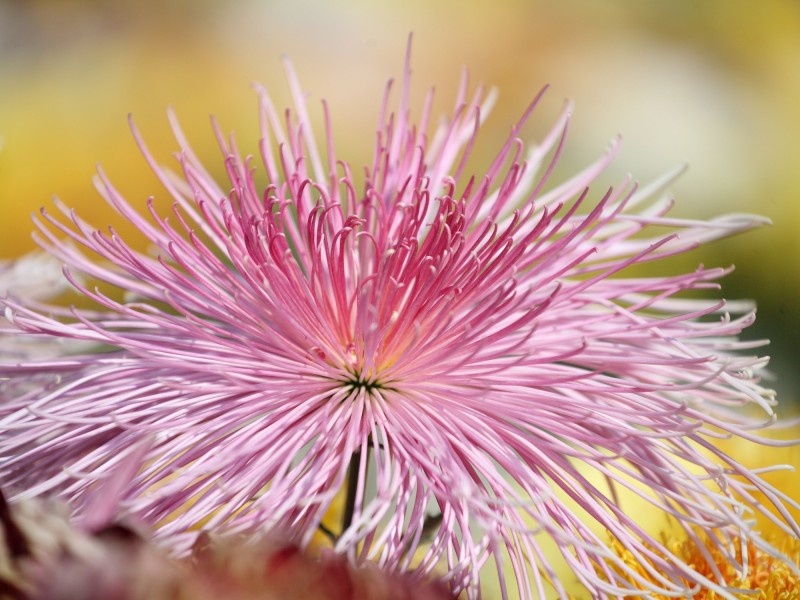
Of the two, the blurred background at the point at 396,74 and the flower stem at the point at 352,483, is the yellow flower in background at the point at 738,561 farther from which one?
the blurred background at the point at 396,74

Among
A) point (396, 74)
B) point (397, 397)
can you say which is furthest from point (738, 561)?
point (396, 74)

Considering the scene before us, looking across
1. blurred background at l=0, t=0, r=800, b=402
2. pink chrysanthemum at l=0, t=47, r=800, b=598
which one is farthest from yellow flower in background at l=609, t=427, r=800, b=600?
blurred background at l=0, t=0, r=800, b=402

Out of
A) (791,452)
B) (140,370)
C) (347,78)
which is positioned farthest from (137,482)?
(347,78)

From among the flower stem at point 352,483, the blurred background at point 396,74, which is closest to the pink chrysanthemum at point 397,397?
the flower stem at point 352,483

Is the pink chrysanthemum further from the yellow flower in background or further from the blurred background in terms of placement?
the blurred background

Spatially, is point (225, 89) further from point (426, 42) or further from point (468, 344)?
point (468, 344)

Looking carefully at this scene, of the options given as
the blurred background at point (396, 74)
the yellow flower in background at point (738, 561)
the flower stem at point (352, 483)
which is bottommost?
the flower stem at point (352, 483)

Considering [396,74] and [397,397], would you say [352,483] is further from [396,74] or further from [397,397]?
[396,74]
